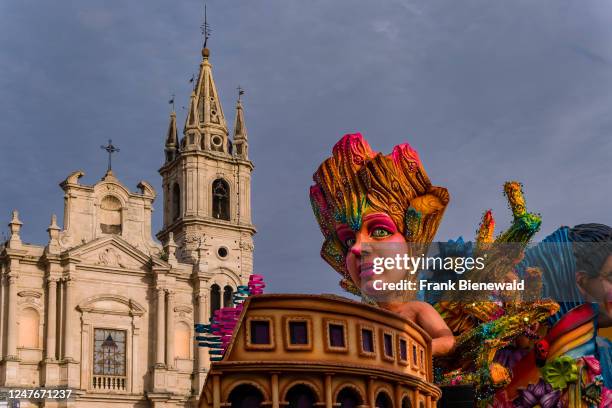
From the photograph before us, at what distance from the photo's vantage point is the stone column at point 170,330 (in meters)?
40.3

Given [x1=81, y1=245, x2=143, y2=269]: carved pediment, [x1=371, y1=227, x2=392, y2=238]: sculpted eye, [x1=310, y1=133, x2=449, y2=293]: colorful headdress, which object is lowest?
[x1=371, y1=227, x2=392, y2=238]: sculpted eye

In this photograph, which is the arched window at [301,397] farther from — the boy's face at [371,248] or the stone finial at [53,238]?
the stone finial at [53,238]

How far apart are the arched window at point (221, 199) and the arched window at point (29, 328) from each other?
31.7ft

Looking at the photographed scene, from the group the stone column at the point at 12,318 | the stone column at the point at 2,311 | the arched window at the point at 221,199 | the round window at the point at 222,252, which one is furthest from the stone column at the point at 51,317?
the arched window at the point at 221,199

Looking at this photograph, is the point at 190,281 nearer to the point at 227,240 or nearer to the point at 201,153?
the point at 227,240

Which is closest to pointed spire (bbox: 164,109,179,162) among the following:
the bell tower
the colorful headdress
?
the bell tower

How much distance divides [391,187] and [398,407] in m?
5.46

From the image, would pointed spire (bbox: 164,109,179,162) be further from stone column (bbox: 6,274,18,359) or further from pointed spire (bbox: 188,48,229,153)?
stone column (bbox: 6,274,18,359)

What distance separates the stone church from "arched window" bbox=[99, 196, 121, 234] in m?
0.04

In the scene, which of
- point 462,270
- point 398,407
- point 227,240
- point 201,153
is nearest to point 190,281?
point 227,240

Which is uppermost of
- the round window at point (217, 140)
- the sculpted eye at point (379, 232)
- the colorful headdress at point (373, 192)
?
the round window at point (217, 140)

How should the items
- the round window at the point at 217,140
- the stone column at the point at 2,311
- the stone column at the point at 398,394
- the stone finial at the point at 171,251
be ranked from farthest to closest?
the round window at the point at 217,140, the stone finial at the point at 171,251, the stone column at the point at 2,311, the stone column at the point at 398,394

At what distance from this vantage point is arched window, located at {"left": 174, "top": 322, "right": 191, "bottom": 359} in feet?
135

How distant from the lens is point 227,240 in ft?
145
